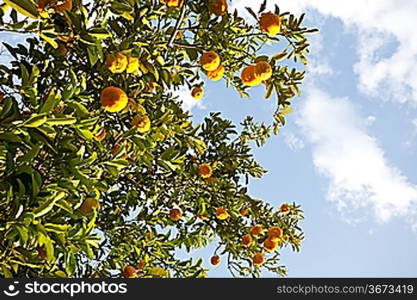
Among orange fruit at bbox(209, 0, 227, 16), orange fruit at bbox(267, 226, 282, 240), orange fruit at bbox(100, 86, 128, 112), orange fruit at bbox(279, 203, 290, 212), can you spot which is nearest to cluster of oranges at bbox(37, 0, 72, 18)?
orange fruit at bbox(100, 86, 128, 112)

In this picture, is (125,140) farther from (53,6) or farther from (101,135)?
(53,6)

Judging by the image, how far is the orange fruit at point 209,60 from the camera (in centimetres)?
229

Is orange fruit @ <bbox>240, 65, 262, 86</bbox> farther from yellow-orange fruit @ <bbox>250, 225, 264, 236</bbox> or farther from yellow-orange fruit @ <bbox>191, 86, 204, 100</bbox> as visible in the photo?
yellow-orange fruit @ <bbox>250, 225, 264, 236</bbox>

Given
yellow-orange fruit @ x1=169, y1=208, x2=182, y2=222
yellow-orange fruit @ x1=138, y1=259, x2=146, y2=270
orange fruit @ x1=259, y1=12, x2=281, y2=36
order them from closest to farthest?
orange fruit @ x1=259, y1=12, x2=281, y2=36, yellow-orange fruit @ x1=138, y1=259, x2=146, y2=270, yellow-orange fruit @ x1=169, y1=208, x2=182, y2=222

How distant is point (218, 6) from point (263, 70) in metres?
0.39

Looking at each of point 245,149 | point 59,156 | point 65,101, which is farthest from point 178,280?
point 245,149

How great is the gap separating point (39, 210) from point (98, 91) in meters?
1.13

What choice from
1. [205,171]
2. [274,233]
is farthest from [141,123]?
[274,233]

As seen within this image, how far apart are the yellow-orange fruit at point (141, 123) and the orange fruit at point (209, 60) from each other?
0.38m

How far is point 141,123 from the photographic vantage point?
89.9 inches

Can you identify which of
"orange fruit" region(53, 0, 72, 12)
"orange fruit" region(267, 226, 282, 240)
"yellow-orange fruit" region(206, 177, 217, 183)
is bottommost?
"orange fruit" region(267, 226, 282, 240)

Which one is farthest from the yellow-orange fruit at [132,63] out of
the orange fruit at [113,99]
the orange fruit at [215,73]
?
the orange fruit at [215,73]

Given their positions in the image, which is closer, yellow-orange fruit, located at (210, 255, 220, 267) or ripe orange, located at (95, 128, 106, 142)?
ripe orange, located at (95, 128, 106, 142)

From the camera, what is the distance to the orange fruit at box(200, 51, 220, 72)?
7.52 ft
